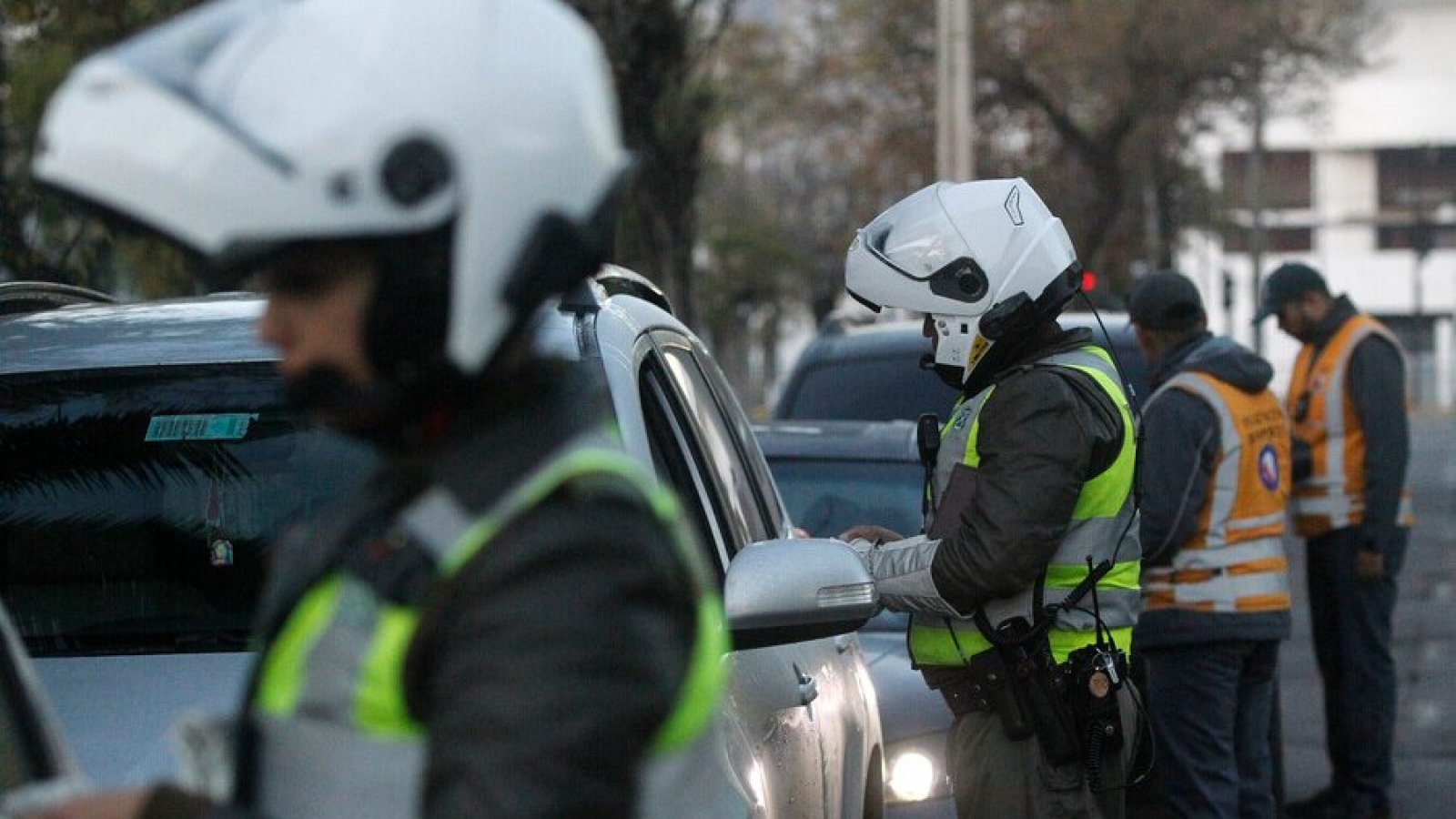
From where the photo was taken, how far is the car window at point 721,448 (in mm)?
4434

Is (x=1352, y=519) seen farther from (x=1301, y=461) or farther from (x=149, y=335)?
(x=149, y=335)

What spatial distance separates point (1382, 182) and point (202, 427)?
251 ft

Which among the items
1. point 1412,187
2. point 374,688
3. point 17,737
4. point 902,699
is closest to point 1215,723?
point 902,699

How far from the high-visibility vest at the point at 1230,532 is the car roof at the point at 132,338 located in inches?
141

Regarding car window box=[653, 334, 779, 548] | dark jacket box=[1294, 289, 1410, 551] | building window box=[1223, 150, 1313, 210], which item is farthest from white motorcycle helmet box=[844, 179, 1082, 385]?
building window box=[1223, 150, 1313, 210]

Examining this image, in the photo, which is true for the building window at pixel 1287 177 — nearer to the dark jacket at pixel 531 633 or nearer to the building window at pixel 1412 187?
the building window at pixel 1412 187

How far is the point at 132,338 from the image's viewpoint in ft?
13.2

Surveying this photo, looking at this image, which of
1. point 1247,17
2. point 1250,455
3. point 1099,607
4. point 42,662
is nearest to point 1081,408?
point 1099,607

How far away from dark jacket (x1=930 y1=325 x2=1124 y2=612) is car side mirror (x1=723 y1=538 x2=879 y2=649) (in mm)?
1026

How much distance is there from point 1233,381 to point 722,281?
3669 centimetres

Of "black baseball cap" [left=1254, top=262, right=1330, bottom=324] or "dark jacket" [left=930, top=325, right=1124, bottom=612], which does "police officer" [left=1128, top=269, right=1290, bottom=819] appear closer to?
"black baseball cap" [left=1254, top=262, right=1330, bottom=324]

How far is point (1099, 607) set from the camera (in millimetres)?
4602

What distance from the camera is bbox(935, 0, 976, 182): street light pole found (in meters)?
18.6

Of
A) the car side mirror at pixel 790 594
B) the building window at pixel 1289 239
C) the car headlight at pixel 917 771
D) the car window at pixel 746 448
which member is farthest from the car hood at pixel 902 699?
the building window at pixel 1289 239
